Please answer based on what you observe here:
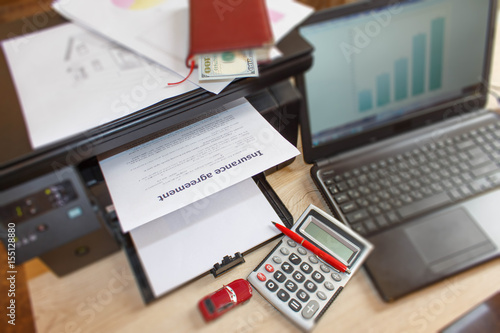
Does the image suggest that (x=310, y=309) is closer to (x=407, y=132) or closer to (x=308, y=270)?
(x=308, y=270)

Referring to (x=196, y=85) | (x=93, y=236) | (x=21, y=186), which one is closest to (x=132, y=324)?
(x=93, y=236)

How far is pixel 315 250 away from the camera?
0.56m

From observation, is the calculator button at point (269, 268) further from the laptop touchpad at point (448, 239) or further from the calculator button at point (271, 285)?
Answer: the laptop touchpad at point (448, 239)

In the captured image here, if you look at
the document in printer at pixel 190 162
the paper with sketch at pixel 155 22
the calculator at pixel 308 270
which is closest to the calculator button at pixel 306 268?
the calculator at pixel 308 270

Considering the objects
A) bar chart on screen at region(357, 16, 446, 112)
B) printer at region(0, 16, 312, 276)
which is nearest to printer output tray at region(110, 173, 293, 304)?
printer at region(0, 16, 312, 276)

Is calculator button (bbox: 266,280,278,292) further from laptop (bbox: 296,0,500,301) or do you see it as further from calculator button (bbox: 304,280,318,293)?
laptop (bbox: 296,0,500,301)

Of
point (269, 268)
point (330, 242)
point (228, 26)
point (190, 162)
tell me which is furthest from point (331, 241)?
point (228, 26)

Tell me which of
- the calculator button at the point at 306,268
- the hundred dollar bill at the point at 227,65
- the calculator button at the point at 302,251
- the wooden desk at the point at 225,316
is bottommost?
the wooden desk at the point at 225,316

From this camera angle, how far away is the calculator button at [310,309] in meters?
0.51

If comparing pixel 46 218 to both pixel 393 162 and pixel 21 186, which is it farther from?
pixel 393 162

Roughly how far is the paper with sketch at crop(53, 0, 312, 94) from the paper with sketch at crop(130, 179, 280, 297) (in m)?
0.20

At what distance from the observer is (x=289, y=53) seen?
0.57m

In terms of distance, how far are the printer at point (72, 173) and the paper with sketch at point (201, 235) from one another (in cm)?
8

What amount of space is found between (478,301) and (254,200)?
14.5 inches
